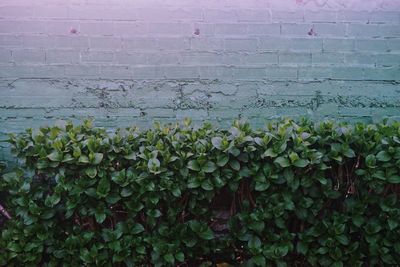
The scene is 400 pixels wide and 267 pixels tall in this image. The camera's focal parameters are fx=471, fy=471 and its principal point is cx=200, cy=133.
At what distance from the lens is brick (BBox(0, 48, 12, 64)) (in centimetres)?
374

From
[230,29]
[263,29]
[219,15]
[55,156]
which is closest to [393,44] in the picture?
A: [263,29]

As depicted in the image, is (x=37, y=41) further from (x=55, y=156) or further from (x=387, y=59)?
(x=387, y=59)

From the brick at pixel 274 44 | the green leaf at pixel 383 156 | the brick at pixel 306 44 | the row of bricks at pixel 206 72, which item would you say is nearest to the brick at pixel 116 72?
the row of bricks at pixel 206 72

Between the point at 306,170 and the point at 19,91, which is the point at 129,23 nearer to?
the point at 19,91

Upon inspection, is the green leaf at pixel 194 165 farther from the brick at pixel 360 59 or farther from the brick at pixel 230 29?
the brick at pixel 360 59

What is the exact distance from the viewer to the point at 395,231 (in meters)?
3.14

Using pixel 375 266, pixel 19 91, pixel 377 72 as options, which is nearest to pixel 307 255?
pixel 375 266

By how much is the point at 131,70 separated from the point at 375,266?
2.34 meters

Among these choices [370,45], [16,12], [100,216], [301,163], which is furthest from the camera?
Answer: [370,45]

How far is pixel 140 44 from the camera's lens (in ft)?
12.4

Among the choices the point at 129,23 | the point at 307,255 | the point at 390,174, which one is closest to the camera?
the point at 390,174

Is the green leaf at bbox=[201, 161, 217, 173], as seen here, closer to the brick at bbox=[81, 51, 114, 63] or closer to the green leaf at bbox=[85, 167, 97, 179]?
the green leaf at bbox=[85, 167, 97, 179]

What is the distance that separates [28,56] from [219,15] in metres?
1.57

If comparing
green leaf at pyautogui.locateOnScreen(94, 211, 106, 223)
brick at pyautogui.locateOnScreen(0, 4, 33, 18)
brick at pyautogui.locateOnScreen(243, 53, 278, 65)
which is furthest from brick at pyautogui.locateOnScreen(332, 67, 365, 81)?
brick at pyautogui.locateOnScreen(0, 4, 33, 18)
